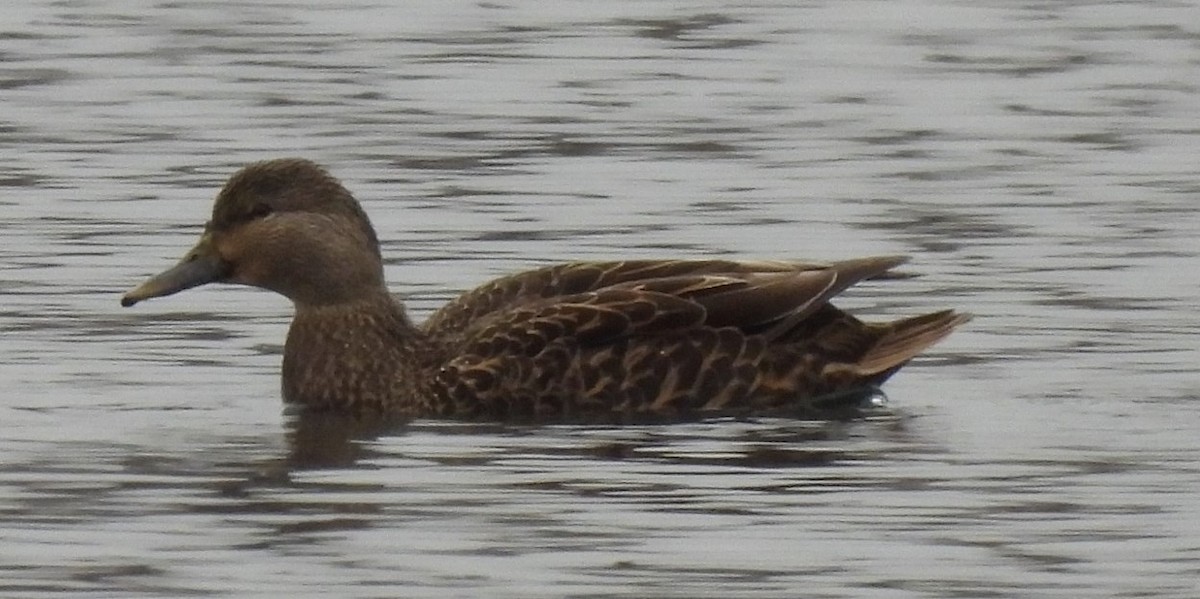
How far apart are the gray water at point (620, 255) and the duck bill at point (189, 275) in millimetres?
346

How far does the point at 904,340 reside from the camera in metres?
14.8

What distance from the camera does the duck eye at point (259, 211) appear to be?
14.9 meters

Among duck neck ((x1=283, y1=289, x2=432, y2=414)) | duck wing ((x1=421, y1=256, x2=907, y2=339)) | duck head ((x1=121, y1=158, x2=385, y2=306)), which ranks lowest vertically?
duck neck ((x1=283, y1=289, x2=432, y2=414))

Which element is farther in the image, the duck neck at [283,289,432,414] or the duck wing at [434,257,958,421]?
the duck neck at [283,289,432,414]

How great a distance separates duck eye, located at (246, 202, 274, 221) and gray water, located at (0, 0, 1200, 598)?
0.64 m

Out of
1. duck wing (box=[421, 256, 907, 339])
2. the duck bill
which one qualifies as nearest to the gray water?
the duck bill

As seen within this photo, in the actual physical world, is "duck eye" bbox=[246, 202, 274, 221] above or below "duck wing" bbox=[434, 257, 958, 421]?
above

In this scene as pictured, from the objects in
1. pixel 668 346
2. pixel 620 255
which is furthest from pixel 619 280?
pixel 620 255

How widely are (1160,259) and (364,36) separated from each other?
726cm

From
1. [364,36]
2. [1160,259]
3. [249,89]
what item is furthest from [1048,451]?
[364,36]

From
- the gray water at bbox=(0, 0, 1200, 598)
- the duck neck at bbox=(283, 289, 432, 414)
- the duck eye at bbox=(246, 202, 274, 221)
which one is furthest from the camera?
the duck eye at bbox=(246, 202, 274, 221)

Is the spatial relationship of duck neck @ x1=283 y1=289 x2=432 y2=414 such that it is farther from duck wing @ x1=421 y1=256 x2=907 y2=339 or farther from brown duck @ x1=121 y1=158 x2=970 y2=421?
duck wing @ x1=421 y1=256 x2=907 y2=339

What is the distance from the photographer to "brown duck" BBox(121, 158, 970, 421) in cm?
1450

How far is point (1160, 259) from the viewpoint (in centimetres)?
1683
